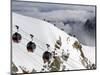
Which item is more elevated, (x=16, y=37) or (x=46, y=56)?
(x=16, y=37)

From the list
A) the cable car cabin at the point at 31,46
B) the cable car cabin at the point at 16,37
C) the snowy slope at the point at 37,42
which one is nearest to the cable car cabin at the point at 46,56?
the snowy slope at the point at 37,42

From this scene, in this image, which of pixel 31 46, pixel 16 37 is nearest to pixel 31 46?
pixel 31 46

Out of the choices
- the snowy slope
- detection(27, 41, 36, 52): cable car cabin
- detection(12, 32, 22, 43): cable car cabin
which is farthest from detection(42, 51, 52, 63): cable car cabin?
detection(12, 32, 22, 43): cable car cabin

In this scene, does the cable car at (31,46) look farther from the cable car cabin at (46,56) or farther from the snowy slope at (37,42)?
the cable car cabin at (46,56)

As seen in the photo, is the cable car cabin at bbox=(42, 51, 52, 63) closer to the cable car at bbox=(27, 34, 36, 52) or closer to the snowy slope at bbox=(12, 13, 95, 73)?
the snowy slope at bbox=(12, 13, 95, 73)

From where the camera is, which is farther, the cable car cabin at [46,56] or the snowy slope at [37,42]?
the cable car cabin at [46,56]

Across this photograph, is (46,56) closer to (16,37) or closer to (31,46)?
(31,46)
